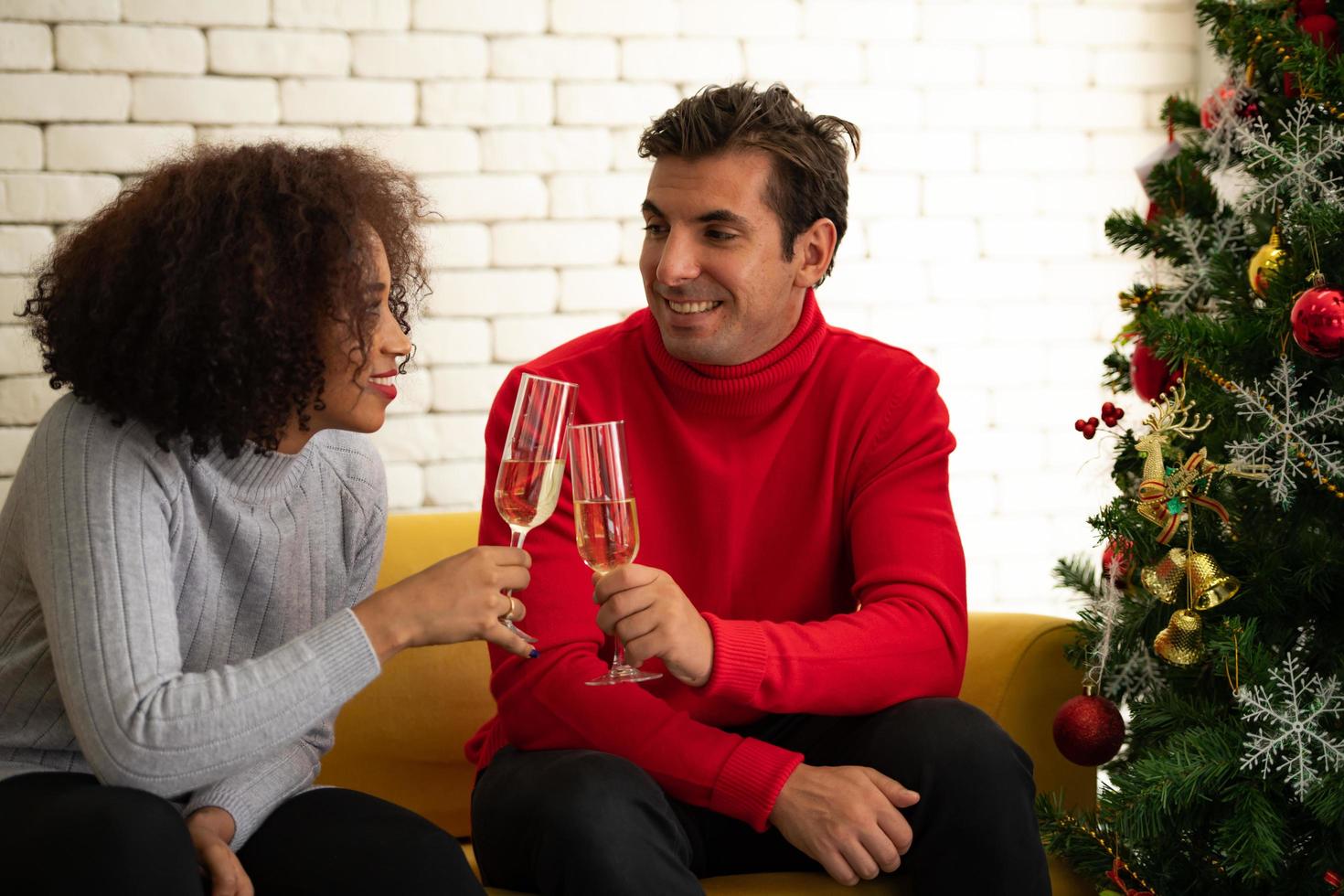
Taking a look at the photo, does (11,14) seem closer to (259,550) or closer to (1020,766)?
(259,550)

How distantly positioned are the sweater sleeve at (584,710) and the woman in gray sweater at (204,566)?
0.22 meters

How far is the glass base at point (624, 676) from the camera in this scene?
4.94 feet

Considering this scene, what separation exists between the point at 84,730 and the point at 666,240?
95 centimetres

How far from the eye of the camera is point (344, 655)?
1389mm

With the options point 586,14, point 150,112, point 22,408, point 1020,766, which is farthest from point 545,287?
point 1020,766

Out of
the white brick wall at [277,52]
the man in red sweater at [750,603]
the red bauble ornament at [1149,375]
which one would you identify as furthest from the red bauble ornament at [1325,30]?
the white brick wall at [277,52]

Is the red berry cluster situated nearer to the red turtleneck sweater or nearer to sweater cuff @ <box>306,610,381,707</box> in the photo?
the red turtleneck sweater

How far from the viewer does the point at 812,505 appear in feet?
6.10

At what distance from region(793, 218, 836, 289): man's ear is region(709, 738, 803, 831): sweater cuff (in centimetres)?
69

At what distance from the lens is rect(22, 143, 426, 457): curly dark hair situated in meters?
1.42

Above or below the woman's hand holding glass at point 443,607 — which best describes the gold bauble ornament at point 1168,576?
below

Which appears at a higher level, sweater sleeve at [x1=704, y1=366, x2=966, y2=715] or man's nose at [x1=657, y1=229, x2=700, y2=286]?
man's nose at [x1=657, y1=229, x2=700, y2=286]

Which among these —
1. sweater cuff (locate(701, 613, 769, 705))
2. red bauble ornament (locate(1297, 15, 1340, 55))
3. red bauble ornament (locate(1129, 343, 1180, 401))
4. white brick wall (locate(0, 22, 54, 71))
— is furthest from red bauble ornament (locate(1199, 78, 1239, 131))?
white brick wall (locate(0, 22, 54, 71))

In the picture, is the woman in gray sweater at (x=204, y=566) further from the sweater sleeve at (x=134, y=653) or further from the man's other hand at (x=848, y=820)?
the man's other hand at (x=848, y=820)
